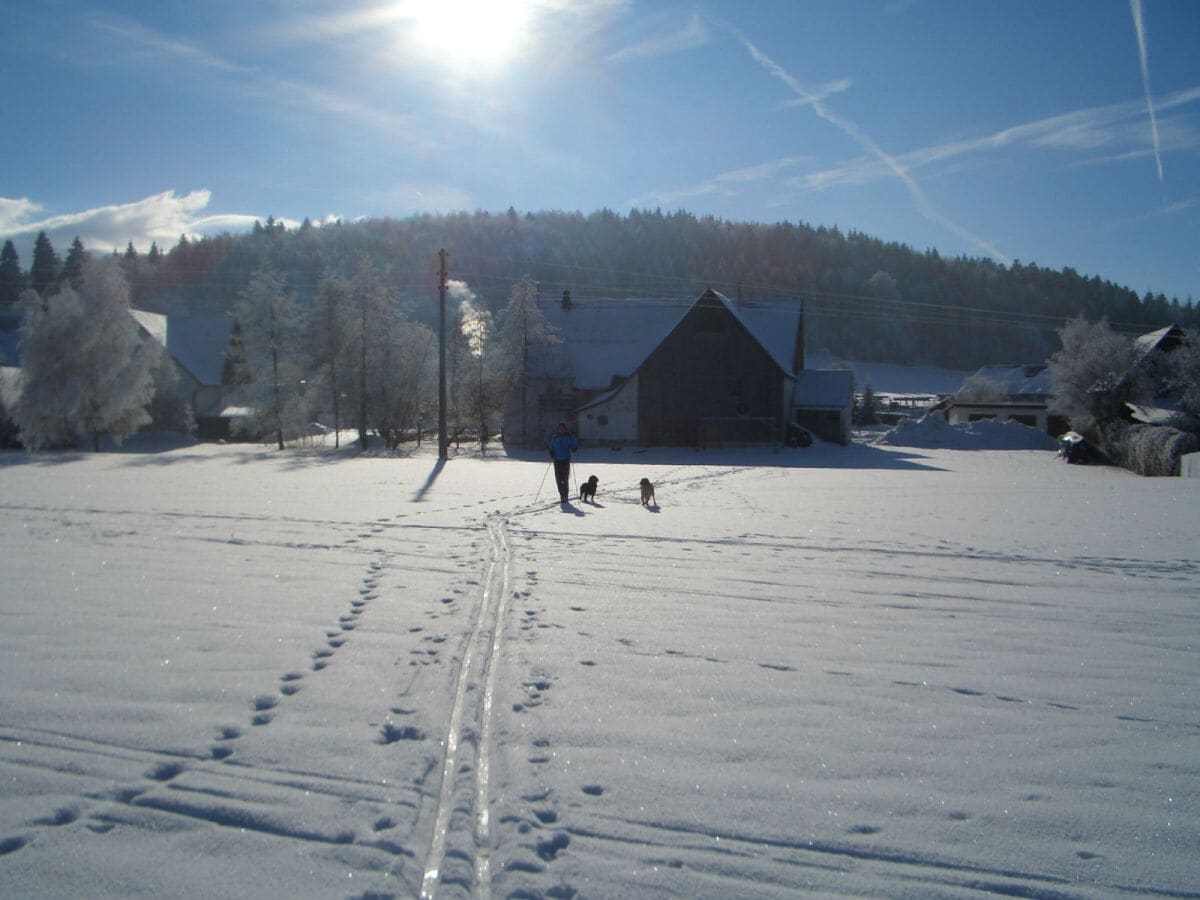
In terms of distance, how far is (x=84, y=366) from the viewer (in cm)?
3609

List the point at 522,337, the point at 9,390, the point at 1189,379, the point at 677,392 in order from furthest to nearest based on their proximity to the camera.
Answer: the point at 522,337, the point at 677,392, the point at 9,390, the point at 1189,379

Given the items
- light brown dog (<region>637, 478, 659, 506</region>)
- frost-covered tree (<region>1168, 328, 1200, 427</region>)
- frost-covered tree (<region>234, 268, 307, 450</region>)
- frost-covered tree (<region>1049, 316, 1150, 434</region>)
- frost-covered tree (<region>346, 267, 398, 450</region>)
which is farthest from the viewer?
frost-covered tree (<region>234, 268, 307, 450</region>)

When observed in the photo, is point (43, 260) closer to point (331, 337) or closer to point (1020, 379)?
point (331, 337)

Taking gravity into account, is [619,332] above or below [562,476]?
above

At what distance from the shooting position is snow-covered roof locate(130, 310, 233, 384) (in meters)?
55.4

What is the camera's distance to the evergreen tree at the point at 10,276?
96475 millimetres

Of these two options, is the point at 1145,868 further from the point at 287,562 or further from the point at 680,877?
the point at 287,562

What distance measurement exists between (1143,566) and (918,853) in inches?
335

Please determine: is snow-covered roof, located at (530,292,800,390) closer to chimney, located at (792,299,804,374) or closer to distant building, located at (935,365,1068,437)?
chimney, located at (792,299,804,374)

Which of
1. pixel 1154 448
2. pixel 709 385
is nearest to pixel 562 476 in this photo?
pixel 1154 448

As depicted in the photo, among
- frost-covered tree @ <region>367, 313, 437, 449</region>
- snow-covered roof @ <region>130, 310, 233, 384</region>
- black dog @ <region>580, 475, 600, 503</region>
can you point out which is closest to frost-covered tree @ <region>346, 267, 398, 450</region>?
frost-covered tree @ <region>367, 313, 437, 449</region>

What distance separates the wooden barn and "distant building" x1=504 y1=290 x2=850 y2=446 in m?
0.05

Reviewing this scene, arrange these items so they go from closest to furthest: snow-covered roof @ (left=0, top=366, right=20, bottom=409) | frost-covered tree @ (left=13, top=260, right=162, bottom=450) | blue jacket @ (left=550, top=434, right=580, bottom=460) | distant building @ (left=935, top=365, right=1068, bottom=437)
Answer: blue jacket @ (left=550, top=434, right=580, bottom=460) → frost-covered tree @ (left=13, top=260, right=162, bottom=450) → snow-covered roof @ (left=0, top=366, right=20, bottom=409) → distant building @ (left=935, top=365, right=1068, bottom=437)

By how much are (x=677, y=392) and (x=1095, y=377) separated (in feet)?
65.8
